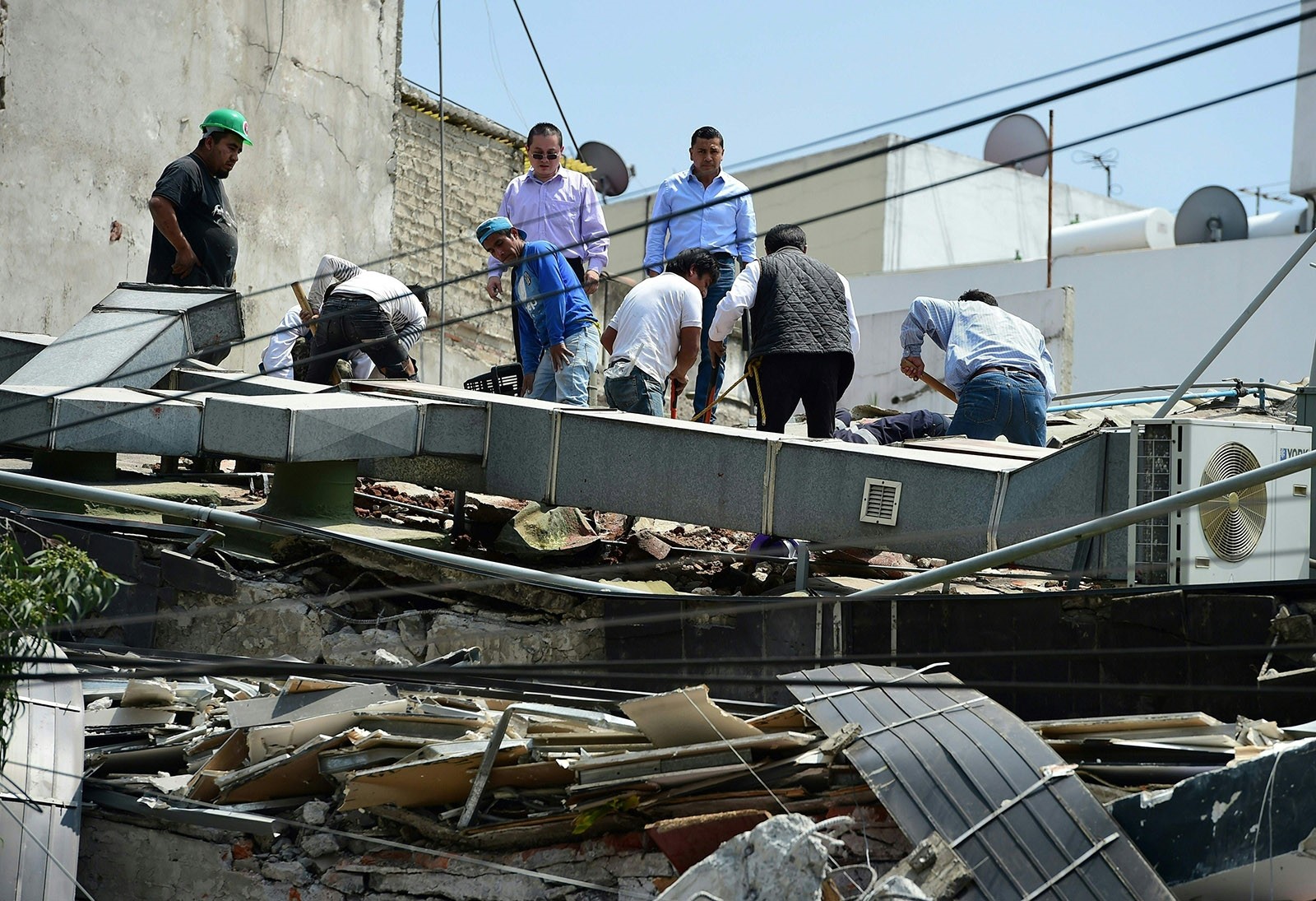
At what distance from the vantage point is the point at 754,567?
25.9ft

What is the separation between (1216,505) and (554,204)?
5.56 metres

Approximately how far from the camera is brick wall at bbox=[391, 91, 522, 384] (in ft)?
52.3

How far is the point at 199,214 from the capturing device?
9.55m

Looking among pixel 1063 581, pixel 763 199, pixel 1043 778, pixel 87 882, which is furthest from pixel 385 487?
pixel 763 199

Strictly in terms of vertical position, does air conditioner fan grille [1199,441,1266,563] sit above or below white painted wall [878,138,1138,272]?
below

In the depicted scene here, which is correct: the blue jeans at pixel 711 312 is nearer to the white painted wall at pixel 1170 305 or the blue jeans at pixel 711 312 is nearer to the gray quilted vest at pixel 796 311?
the gray quilted vest at pixel 796 311

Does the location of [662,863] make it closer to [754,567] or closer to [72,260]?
[754,567]

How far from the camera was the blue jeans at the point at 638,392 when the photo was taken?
339 inches

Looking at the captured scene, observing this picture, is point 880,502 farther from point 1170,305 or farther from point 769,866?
point 1170,305

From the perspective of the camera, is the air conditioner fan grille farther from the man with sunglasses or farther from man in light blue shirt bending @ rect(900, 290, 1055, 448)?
the man with sunglasses

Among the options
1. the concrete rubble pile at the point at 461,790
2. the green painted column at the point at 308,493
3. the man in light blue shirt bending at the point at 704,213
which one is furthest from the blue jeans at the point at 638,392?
the concrete rubble pile at the point at 461,790

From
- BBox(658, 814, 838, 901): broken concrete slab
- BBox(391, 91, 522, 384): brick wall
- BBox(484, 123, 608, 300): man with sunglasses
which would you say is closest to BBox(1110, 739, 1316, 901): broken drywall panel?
BBox(658, 814, 838, 901): broken concrete slab

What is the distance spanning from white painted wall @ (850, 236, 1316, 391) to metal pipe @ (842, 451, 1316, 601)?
15352 millimetres

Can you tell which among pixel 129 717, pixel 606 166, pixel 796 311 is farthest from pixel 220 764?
pixel 606 166
